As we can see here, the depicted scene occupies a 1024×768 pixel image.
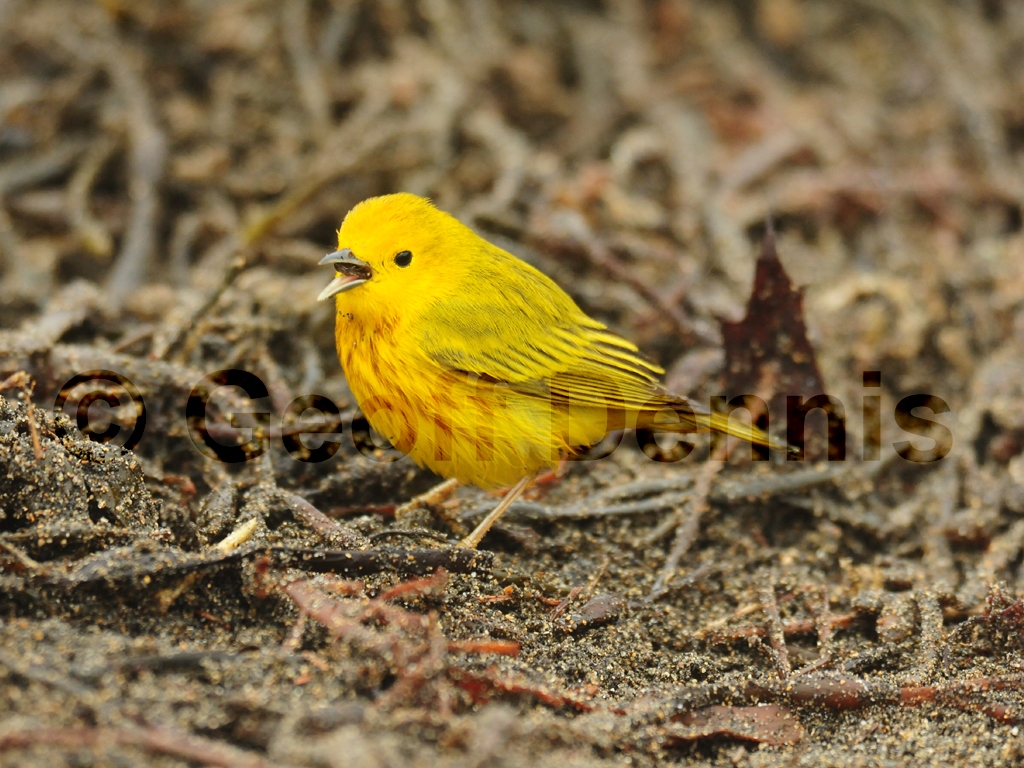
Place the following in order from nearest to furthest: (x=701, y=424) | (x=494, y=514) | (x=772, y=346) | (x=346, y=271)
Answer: (x=494, y=514), (x=346, y=271), (x=701, y=424), (x=772, y=346)

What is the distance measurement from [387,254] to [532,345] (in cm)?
71

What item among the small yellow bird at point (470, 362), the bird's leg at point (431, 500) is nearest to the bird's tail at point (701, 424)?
the small yellow bird at point (470, 362)

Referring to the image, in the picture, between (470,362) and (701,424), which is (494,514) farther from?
(701,424)

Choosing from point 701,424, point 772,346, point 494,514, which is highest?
point 772,346

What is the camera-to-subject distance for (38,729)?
2361 millimetres

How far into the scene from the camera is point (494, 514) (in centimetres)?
398

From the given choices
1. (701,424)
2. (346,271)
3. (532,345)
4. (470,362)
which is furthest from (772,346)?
(346,271)

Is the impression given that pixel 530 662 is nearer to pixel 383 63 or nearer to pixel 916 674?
pixel 916 674

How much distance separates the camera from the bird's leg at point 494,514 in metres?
3.85

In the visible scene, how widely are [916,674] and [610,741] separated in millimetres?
1177

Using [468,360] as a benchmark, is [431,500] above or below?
below

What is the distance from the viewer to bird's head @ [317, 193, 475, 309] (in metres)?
4.06

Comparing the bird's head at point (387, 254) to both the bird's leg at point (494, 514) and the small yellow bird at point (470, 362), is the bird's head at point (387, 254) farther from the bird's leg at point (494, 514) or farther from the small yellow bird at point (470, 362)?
the bird's leg at point (494, 514)

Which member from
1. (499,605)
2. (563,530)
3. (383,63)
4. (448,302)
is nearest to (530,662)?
(499,605)
